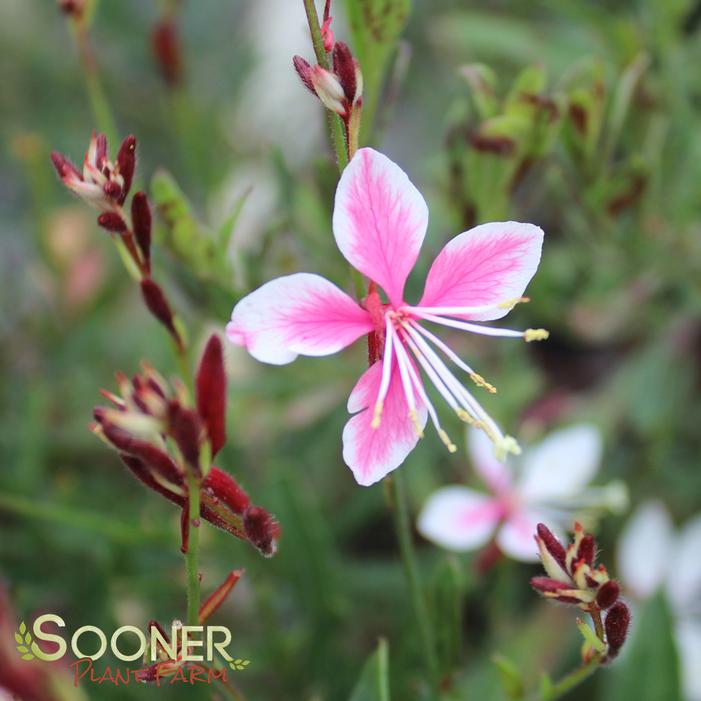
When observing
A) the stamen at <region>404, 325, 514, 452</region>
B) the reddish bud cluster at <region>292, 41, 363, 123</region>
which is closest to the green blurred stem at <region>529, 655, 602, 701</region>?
the stamen at <region>404, 325, 514, 452</region>

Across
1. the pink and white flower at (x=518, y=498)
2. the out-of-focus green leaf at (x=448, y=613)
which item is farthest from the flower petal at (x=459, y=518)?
the out-of-focus green leaf at (x=448, y=613)

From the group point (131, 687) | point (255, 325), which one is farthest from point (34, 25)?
point (255, 325)

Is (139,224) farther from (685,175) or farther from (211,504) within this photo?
(685,175)

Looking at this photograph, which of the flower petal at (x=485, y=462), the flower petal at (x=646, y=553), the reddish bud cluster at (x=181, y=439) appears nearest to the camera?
the reddish bud cluster at (x=181, y=439)

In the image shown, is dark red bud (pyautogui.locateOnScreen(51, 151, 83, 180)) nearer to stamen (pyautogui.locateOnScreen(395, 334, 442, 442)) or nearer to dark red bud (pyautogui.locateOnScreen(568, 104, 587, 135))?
stamen (pyautogui.locateOnScreen(395, 334, 442, 442))

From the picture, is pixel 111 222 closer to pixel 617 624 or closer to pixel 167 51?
pixel 617 624

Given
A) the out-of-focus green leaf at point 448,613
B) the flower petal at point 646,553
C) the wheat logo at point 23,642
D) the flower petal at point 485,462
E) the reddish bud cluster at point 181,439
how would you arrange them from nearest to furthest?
the reddish bud cluster at point 181,439, the wheat logo at point 23,642, the out-of-focus green leaf at point 448,613, the flower petal at point 485,462, the flower petal at point 646,553

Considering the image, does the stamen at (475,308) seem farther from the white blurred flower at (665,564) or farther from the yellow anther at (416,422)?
the white blurred flower at (665,564)
